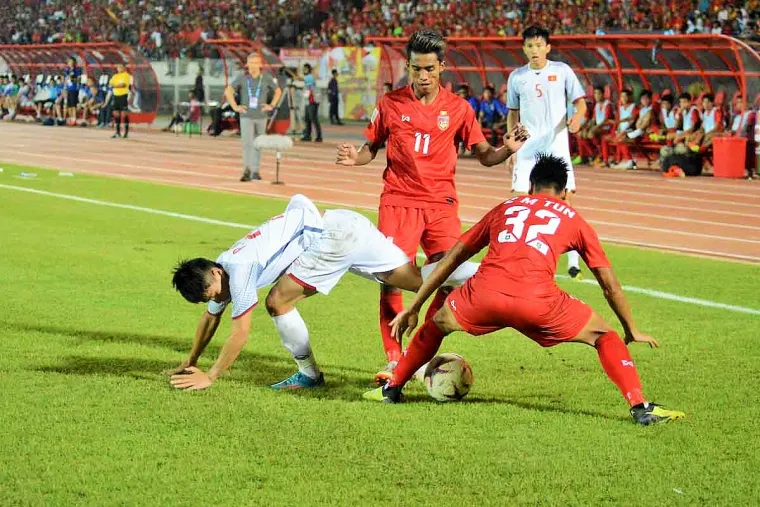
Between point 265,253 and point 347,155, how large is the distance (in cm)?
120

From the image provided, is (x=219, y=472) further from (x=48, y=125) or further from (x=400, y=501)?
(x=48, y=125)

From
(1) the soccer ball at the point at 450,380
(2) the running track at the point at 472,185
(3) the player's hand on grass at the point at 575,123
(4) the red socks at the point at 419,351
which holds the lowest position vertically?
(2) the running track at the point at 472,185

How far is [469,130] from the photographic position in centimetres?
826

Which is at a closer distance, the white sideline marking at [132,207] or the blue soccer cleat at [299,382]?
the blue soccer cleat at [299,382]

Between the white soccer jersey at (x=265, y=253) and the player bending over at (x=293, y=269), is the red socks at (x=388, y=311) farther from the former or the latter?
the white soccer jersey at (x=265, y=253)

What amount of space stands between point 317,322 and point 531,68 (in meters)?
3.61

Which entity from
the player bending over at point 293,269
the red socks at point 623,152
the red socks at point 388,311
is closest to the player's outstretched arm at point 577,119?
the red socks at point 388,311

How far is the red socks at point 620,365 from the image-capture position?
653 centimetres

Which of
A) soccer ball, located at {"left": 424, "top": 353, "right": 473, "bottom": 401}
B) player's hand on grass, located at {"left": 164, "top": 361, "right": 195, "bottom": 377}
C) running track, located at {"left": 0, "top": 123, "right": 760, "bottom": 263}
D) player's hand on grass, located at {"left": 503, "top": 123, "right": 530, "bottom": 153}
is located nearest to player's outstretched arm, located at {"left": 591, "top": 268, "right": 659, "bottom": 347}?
soccer ball, located at {"left": 424, "top": 353, "right": 473, "bottom": 401}

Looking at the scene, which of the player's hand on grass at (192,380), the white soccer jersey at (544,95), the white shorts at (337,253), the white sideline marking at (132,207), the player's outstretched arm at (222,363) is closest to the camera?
the player's outstretched arm at (222,363)

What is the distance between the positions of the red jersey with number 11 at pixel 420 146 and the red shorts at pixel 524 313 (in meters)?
1.54

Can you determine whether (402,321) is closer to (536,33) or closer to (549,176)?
(549,176)

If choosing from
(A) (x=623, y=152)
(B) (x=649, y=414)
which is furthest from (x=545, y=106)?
(A) (x=623, y=152)

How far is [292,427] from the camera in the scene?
6.54m
